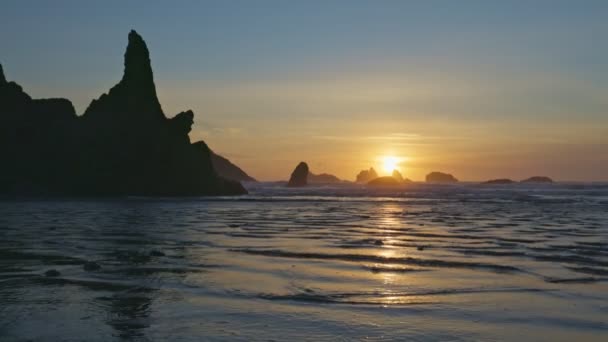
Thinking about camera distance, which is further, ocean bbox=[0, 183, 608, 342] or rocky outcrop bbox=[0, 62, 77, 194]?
rocky outcrop bbox=[0, 62, 77, 194]

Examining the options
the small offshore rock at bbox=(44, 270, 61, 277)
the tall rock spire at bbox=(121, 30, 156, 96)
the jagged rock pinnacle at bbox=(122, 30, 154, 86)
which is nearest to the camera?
the small offshore rock at bbox=(44, 270, 61, 277)

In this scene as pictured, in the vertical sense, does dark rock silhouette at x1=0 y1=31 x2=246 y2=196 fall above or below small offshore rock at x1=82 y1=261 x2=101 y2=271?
above

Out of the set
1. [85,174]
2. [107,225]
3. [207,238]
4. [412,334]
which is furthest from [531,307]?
[85,174]

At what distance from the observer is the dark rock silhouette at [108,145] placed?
9506 cm

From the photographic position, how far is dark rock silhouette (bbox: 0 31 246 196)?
95.1 metres

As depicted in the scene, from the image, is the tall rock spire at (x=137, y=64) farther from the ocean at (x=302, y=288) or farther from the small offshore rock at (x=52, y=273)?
the small offshore rock at (x=52, y=273)

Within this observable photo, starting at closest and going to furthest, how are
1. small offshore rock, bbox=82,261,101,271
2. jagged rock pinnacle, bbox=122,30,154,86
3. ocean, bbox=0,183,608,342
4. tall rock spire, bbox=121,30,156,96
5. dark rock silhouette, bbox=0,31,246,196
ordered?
ocean, bbox=0,183,608,342
small offshore rock, bbox=82,261,101,271
dark rock silhouette, bbox=0,31,246,196
tall rock spire, bbox=121,30,156,96
jagged rock pinnacle, bbox=122,30,154,86

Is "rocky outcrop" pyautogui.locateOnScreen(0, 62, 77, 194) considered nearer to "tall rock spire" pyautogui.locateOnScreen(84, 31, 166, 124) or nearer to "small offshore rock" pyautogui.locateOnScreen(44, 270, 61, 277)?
"tall rock spire" pyautogui.locateOnScreen(84, 31, 166, 124)

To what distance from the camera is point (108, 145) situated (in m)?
101

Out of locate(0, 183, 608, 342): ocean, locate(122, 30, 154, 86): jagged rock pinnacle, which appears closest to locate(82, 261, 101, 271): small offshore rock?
locate(0, 183, 608, 342): ocean

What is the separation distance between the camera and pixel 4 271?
16.8m

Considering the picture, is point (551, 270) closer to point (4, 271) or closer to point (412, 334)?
point (412, 334)

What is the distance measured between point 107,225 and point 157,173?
68237mm

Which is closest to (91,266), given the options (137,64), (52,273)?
(52,273)
